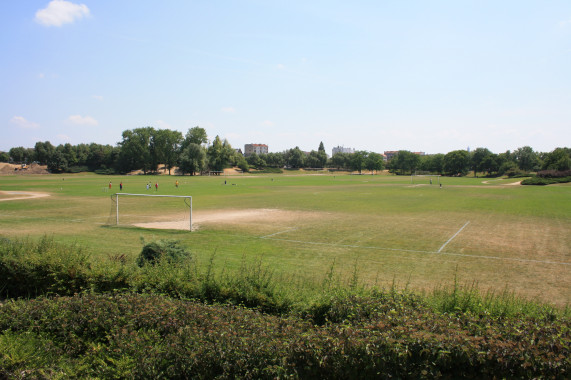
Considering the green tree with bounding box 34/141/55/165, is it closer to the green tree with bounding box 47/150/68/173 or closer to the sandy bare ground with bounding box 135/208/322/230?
the green tree with bounding box 47/150/68/173

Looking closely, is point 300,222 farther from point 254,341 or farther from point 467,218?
point 254,341

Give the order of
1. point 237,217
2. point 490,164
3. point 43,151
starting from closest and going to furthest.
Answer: point 237,217 → point 43,151 → point 490,164

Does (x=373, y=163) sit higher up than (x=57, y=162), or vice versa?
(x=373, y=163)

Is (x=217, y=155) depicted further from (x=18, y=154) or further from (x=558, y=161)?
(x=558, y=161)

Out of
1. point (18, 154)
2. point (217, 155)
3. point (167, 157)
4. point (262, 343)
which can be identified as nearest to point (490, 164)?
point (217, 155)

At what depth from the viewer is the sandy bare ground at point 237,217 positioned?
24.7m

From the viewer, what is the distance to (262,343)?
4.83m

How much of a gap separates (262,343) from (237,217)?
78.5 ft

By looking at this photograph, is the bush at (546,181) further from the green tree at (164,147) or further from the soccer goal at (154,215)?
the green tree at (164,147)

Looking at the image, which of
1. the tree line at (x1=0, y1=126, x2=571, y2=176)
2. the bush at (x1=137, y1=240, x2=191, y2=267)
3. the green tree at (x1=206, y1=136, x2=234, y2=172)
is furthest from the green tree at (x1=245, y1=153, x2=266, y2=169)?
the bush at (x1=137, y1=240, x2=191, y2=267)

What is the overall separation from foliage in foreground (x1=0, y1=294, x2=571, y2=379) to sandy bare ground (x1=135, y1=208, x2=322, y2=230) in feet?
56.3

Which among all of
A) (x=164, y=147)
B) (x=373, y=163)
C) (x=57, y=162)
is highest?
(x=164, y=147)

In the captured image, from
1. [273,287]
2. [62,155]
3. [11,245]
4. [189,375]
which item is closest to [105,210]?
[11,245]

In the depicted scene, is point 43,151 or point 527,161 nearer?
point 43,151
